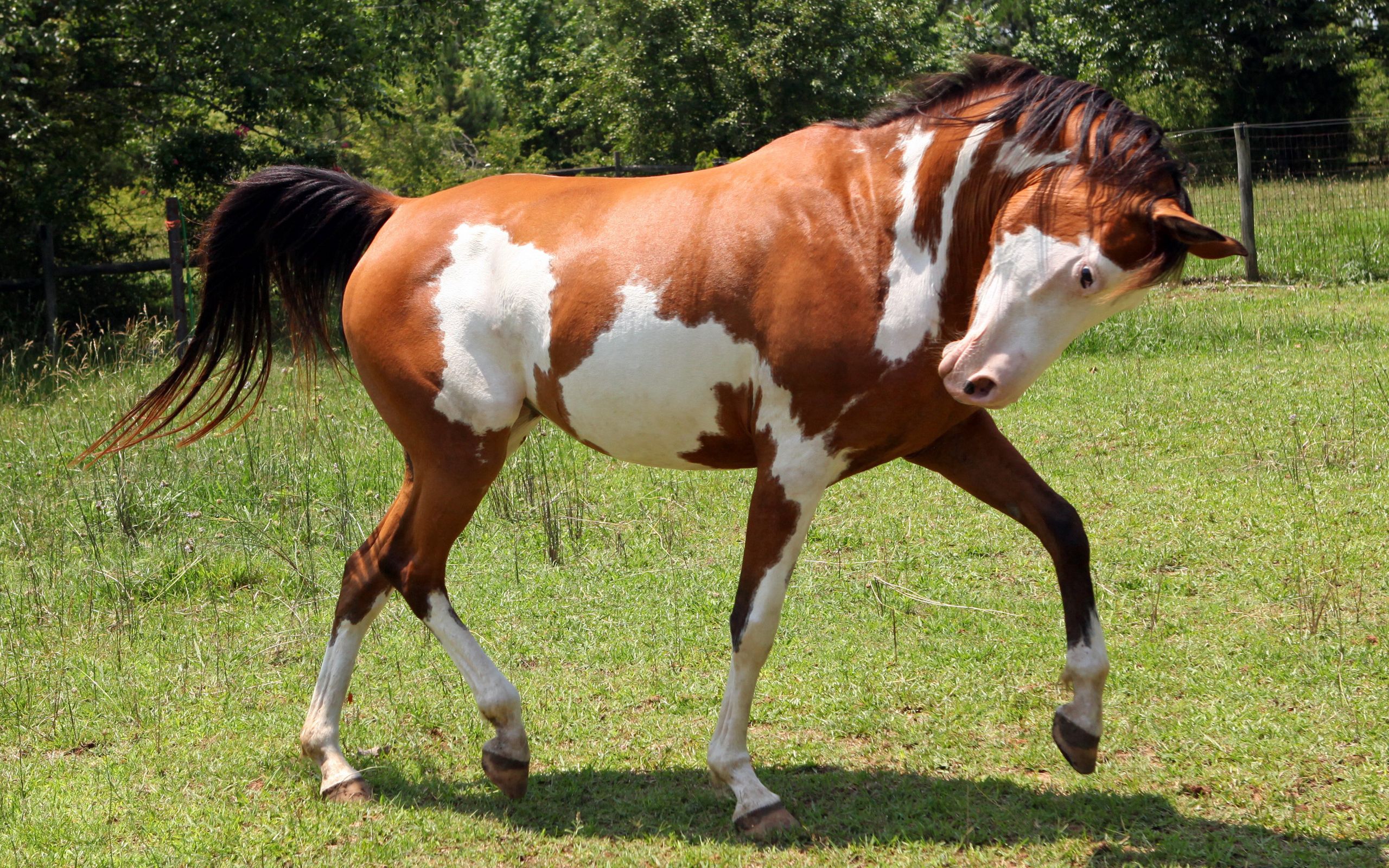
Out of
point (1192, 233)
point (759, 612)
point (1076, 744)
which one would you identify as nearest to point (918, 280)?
point (1192, 233)

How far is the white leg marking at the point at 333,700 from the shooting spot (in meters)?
3.87

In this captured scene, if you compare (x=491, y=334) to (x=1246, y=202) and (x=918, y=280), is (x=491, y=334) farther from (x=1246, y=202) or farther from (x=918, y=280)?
(x=1246, y=202)

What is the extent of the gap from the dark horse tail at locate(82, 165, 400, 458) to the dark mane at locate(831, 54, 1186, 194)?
174 cm

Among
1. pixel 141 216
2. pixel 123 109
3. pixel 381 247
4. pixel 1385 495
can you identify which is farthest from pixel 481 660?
pixel 141 216

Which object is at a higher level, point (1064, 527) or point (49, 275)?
point (1064, 527)

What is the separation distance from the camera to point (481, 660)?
3697 millimetres

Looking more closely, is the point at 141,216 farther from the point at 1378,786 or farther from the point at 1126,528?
the point at 1378,786

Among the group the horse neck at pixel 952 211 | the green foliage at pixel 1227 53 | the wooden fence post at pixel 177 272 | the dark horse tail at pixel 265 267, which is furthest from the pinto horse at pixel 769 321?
the green foliage at pixel 1227 53

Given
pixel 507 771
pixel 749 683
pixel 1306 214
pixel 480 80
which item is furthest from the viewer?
pixel 480 80

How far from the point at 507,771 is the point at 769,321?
1.54 meters

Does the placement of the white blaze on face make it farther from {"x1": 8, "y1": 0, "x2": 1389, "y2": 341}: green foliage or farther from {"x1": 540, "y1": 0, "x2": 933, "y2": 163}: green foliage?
{"x1": 540, "y1": 0, "x2": 933, "y2": 163}: green foliage

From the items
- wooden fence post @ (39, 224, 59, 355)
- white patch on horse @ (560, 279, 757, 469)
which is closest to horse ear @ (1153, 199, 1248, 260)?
white patch on horse @ (560, 279, 757, 469)

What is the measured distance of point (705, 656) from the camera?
4.72m

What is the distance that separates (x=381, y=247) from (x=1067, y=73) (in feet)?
A: 109
